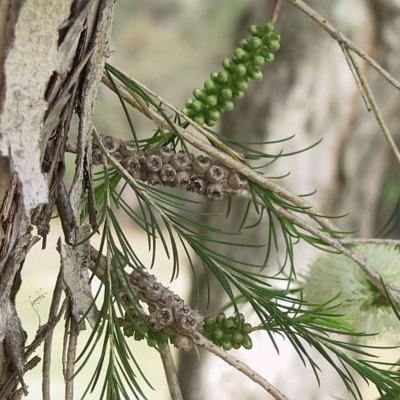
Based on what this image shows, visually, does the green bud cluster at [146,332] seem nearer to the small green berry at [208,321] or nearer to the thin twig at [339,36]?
the small green berry at [208,321]

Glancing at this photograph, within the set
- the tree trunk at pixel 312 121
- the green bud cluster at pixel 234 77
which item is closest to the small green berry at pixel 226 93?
the green bud cluster at pixel 234 77

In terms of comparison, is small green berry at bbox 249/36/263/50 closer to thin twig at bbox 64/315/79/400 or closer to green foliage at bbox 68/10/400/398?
green foliage at bbox 68/10/400/398

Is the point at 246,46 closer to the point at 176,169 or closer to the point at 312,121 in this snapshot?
the point at 176,169

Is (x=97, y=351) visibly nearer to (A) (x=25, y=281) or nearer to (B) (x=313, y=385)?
(A) (x=25, y=281)

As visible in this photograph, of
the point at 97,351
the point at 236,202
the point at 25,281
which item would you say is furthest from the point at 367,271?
the point at 25,281

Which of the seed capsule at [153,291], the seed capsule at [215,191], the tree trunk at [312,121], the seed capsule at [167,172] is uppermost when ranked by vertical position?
the tree trunk at [312,121]

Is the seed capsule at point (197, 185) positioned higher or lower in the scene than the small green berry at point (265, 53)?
lower

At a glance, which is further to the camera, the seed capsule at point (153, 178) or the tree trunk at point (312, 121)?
the tree trunk at point (312, 121)

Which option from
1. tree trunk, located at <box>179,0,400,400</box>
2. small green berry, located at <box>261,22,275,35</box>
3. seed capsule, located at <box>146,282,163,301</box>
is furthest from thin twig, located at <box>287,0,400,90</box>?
tree trunk, located at <box>179,0,400,400</box>
